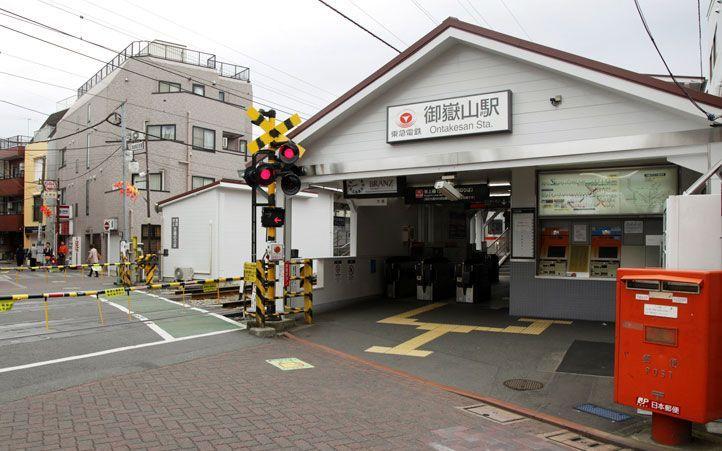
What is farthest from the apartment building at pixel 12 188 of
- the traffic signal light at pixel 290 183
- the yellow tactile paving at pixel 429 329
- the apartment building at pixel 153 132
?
the yellow tactile paving at pixel 429 329

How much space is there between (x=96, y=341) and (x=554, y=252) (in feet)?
30.9

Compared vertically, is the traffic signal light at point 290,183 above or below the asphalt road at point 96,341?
above

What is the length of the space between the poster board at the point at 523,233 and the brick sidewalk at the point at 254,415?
553cm

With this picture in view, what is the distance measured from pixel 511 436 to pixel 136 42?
38414 mm

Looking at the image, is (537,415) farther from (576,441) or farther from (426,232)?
(426,232)

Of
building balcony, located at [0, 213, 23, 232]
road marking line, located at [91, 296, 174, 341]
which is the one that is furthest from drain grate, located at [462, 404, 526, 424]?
building balcony, located at [0, 213, 23, 232]

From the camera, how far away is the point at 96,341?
9789 mm

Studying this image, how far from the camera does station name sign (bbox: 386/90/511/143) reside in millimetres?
10062

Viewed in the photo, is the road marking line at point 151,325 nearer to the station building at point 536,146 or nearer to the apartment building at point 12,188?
the station building at point 536,146

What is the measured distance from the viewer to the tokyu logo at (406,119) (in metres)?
11.1

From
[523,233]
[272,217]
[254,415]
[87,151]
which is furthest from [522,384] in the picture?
[87,151]

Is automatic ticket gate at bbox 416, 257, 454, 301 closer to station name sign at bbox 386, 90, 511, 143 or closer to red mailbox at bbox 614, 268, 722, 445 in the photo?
station name sign at bbox 386, 90, 511, 143

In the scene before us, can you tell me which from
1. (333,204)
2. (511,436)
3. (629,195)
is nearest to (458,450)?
(511,436)

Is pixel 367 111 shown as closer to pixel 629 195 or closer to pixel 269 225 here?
pixel 269 225
